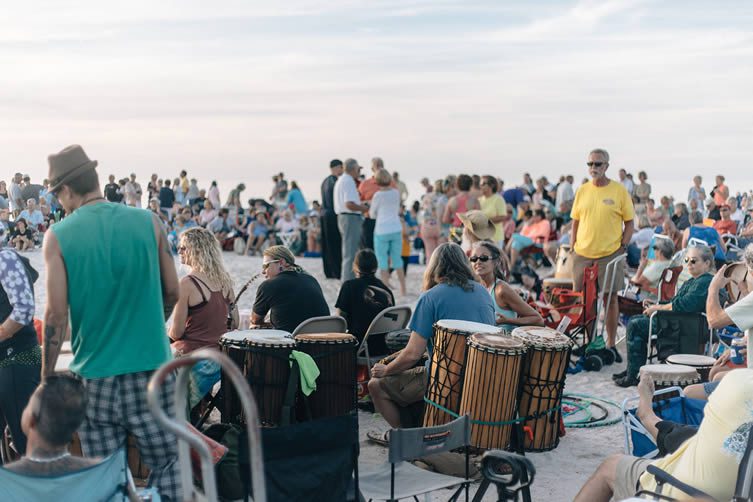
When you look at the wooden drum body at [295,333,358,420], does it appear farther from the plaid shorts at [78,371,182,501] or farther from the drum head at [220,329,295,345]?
the plaid shorts at [78,371,182,501]

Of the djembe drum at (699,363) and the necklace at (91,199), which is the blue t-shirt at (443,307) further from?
the necklace at (91,199)

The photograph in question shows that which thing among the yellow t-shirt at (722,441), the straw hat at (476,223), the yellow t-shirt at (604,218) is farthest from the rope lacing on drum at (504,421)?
the straw hat at (476,223)

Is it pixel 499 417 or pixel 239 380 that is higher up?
pixel 239 380

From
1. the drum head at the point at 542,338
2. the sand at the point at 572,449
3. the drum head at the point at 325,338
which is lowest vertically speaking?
the sand at the point at 572,449

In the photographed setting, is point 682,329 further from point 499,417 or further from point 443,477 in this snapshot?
point 443,477

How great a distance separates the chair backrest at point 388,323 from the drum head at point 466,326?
3.30 ft

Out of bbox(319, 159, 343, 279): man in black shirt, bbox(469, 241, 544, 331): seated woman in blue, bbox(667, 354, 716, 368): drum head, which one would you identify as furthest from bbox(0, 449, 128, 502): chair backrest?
bbox(319, 159, 343, 279): man in black shirt

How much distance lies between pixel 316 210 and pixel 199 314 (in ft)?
49.4

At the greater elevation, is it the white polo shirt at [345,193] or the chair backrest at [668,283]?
the white polo shirt at [345,193]

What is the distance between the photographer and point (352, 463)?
12.5ft

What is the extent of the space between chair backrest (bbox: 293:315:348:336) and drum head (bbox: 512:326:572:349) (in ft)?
3.80

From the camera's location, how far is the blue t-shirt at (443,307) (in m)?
5.39

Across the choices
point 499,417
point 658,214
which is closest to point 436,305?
point 499,417

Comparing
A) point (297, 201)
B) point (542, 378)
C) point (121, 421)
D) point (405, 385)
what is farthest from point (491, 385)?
point (297, 201)
